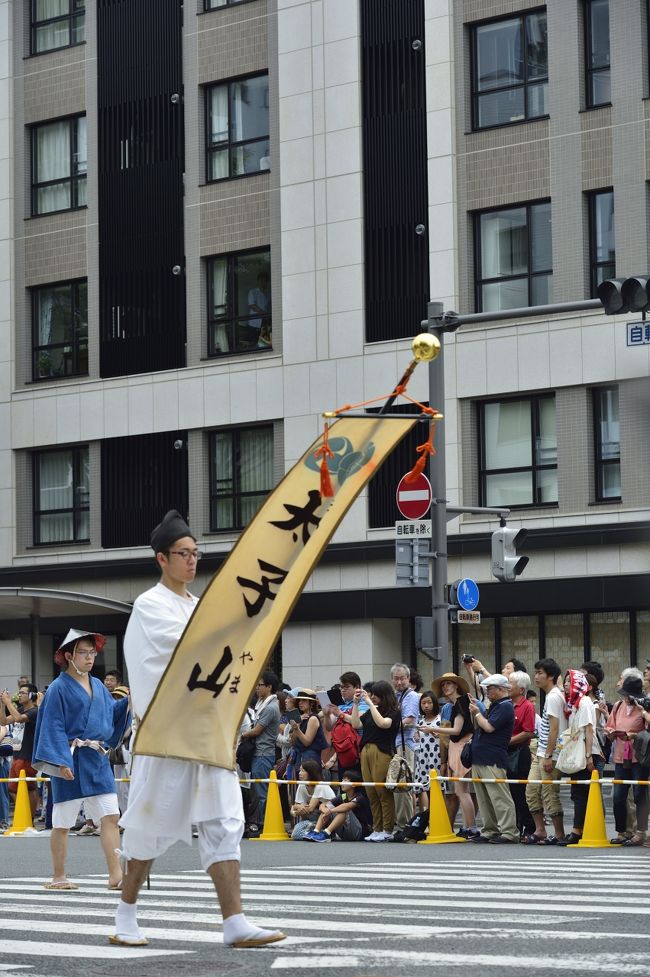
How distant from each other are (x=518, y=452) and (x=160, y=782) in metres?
23.0

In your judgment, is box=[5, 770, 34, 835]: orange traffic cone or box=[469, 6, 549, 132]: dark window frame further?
box=[469, 6, 549, 132]: dark window frame

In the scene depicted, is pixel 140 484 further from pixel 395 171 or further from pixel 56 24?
pixel 56 24

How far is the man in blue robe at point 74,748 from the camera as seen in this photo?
40.0ft

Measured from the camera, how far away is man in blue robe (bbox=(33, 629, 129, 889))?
40.0 feet

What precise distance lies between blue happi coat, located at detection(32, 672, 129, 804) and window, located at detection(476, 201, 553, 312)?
61.5ft

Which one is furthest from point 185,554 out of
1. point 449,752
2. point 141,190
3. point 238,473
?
point 141,190

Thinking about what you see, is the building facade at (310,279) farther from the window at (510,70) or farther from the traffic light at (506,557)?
the traffic light at (506,557)

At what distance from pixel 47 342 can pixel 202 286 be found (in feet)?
14.0

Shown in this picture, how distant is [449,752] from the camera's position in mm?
19625

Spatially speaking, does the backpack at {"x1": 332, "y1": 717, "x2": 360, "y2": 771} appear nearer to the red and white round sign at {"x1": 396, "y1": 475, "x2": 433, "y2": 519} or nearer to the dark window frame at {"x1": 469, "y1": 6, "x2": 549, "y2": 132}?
the red and white round sign at {"x1": 396, "y1": 475, "x2": 433, "y2": 519}

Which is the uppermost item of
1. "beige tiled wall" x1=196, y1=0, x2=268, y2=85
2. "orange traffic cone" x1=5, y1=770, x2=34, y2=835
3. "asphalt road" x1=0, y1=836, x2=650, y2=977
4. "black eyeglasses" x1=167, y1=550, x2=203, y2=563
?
"beige tiled wall" x1=196, y1=0, x2=268, y2=85

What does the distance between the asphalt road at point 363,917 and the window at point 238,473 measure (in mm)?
17449

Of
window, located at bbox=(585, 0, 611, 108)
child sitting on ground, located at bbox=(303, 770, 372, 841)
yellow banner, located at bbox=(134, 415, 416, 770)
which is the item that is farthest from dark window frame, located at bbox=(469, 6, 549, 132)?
yellow banner, located at bbox=(134, 415, 416, 770)

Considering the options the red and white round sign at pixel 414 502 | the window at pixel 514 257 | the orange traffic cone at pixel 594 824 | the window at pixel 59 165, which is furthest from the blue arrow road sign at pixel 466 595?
the window at pixel 59 165
